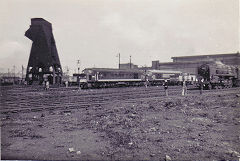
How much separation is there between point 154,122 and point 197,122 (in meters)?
1.76

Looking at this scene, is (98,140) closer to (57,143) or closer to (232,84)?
(57,143)

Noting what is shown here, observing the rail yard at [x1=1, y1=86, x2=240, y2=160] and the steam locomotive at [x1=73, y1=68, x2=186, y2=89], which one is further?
the steam locomotive at [x1=73, y1=68, x2=186, y2=89]

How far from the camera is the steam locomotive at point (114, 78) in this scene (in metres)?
36.2

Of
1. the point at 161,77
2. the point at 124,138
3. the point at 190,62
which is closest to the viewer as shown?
the point at 124,138

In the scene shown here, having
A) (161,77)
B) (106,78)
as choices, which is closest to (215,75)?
(106,78)

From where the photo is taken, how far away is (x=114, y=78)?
128 feet

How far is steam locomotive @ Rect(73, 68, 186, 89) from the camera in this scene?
3625cm

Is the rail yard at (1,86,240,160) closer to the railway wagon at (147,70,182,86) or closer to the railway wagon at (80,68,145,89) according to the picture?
the railway wagon at (80,68,145,89)

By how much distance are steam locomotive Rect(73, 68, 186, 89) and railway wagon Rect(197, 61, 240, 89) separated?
10.2 m

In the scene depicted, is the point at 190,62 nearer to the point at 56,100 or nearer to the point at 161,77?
the point at 161,77

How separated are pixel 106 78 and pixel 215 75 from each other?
16.3 metres

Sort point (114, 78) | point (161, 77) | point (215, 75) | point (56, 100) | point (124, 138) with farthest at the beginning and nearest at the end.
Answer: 1. point (161, 77)
2. point (114, 78)
3. point (215, 75)
4. point (56, 100)
5. point (124, 138)

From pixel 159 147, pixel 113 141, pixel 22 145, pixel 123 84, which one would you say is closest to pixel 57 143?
pixel 22 145

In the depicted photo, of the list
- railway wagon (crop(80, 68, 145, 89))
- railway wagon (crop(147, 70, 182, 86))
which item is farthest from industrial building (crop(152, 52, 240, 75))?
railway wagon (crop(80, 68, 145, 89))
